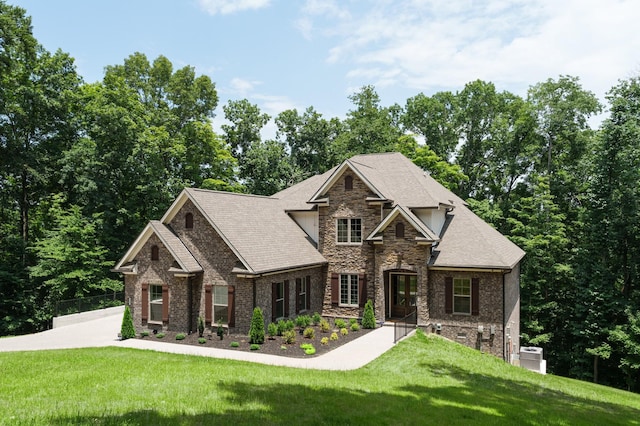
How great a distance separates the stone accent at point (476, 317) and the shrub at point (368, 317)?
261 cm

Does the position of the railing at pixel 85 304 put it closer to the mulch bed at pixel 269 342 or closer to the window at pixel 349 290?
the mulch bed at pixel 269 342

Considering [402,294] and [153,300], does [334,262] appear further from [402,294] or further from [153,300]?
[153,300]

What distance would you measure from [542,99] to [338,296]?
26.2 metres

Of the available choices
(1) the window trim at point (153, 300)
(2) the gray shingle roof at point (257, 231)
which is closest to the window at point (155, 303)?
(1) the window trim at point (153, 300)

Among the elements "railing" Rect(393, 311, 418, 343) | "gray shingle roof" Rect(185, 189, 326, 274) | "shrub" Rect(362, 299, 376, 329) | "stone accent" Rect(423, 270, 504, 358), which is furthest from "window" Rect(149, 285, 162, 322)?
"stone accent" Rect(423, 270, 504, 358)

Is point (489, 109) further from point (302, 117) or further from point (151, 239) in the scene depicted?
point (151, 239)

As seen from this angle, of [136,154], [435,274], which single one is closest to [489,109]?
[435,274]

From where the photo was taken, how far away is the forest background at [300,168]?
2795 centimetres

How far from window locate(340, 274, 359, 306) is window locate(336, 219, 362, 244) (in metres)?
1.89

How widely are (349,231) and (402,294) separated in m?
4.33

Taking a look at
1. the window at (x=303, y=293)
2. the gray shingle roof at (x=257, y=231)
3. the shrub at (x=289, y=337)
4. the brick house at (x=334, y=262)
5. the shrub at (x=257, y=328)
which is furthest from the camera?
the window at (x=303, y=293)

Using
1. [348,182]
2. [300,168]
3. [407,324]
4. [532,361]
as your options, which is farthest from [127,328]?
[300,168]

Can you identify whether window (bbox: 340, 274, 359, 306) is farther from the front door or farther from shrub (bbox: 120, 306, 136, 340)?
shrub (bbox: 120, 306, 136, 340)

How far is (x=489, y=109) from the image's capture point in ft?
141
